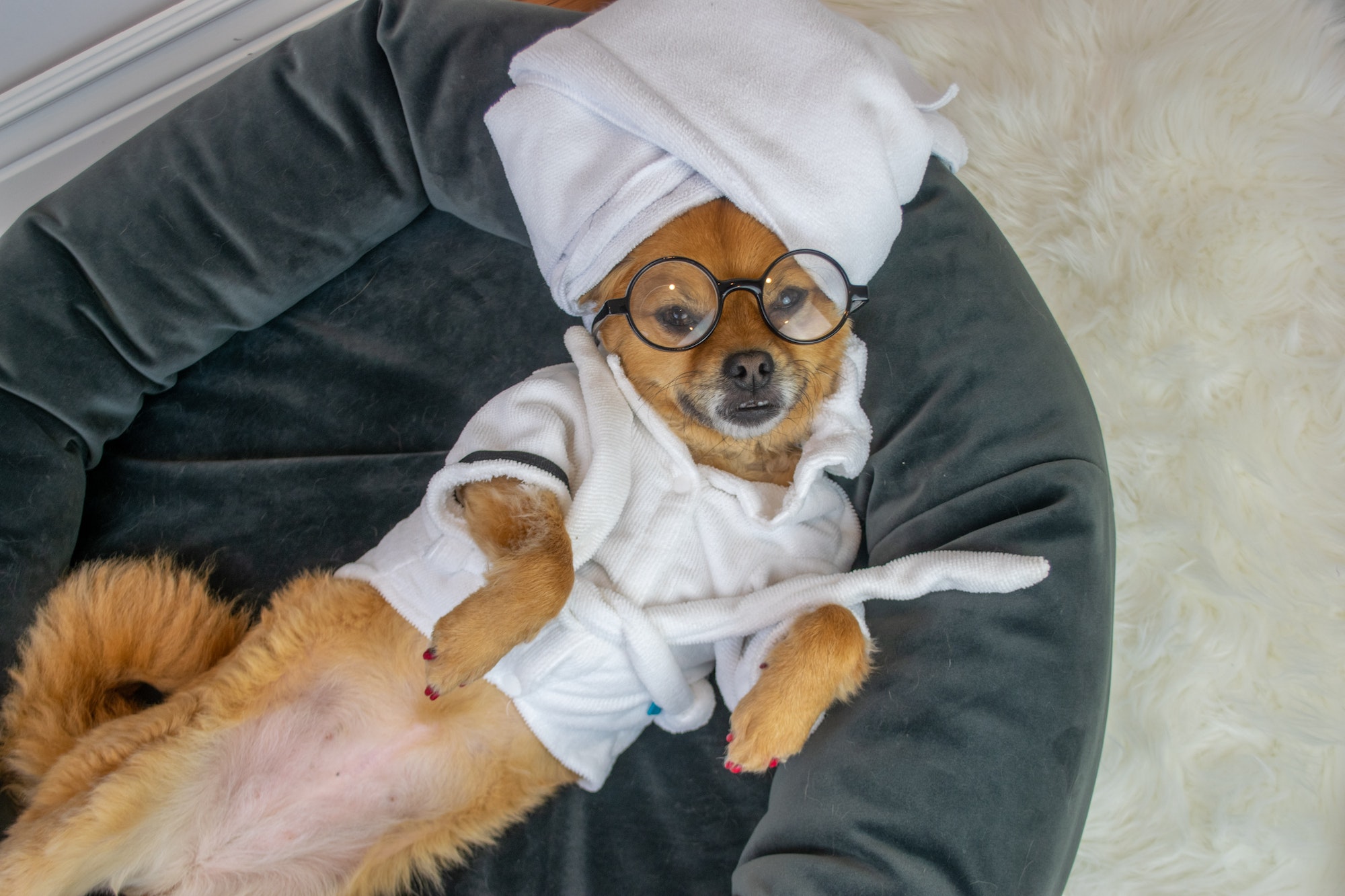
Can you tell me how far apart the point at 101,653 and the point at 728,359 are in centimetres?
153

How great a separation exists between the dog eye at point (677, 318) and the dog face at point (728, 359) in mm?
50

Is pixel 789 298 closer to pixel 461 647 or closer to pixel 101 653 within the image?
pixel 461 647

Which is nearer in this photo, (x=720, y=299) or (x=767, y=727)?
(x=767, y=727)

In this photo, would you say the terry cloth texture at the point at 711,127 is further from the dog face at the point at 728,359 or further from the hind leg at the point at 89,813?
the hind leg at the point at 89,813

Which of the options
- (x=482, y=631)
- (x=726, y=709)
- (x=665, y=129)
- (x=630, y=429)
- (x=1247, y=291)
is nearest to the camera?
(x=482, y=631)

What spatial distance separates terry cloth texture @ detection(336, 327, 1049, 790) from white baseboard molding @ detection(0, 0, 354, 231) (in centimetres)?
203

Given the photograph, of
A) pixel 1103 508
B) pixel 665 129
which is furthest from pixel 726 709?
pixel 665 129

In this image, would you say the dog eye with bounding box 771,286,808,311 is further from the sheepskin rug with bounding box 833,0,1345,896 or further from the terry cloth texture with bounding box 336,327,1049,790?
the sheepskin rug with bounding box 833,0,1345,896

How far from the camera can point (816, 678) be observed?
62.7 inches

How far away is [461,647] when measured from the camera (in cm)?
156

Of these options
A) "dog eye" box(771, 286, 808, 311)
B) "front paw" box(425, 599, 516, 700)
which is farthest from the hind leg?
"dog eye" box(771, 286, 808, 311)

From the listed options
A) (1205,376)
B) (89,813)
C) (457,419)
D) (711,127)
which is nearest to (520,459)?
(711,127)

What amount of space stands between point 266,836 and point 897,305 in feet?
6.06

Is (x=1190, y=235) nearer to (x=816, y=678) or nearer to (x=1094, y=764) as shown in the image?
(x=1094, y=764)
